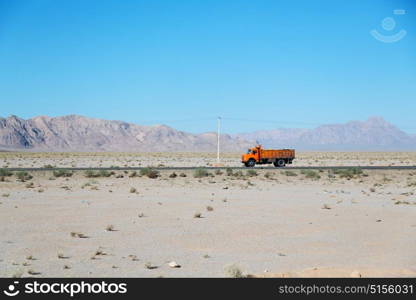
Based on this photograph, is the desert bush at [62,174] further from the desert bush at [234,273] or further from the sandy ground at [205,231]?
the desert bush at [234,273]

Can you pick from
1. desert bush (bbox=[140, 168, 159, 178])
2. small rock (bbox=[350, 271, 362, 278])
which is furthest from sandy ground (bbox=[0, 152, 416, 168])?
small rock (bbox=[350, 271, 362, 278])

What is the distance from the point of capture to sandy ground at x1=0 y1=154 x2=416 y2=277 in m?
13.7

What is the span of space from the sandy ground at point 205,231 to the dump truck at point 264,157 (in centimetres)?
2122

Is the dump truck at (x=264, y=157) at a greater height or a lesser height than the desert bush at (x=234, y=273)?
greater

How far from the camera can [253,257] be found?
15070 mm

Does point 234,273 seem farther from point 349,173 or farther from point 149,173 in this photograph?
point 349,173

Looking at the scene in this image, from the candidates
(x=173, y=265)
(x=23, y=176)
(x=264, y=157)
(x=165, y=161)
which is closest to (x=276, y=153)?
(x=264, y=157)

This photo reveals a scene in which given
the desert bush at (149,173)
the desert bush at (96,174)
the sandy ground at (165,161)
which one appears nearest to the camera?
the desert bush at (149,173)

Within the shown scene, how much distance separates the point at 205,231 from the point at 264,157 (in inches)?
1587

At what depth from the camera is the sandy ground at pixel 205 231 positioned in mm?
13703

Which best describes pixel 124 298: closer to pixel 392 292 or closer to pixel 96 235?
pixel 392 292

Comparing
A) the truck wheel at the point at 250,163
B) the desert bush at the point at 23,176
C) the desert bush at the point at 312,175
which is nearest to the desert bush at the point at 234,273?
the desert bush at the point at 23,176

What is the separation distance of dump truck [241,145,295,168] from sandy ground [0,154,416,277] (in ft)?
69.6

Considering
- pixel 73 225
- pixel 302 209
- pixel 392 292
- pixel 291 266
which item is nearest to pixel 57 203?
pixel 73 225
